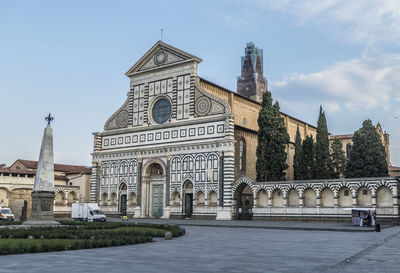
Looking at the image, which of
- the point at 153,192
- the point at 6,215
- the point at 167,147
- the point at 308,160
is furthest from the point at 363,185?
the point at 6,215

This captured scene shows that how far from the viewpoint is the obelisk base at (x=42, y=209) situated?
2472 cm

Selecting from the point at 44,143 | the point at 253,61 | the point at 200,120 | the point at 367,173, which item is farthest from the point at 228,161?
the point at 253,61

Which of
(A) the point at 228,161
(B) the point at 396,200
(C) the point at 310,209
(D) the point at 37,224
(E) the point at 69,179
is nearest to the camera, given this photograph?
(D) the point at 37,224

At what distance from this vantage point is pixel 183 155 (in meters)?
45.1

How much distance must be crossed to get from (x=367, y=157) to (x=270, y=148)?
410 inches

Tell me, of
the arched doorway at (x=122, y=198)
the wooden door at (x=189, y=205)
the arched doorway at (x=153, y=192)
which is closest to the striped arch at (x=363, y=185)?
the wooden door at (x=189, y=205)

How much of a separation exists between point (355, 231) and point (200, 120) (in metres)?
21.7

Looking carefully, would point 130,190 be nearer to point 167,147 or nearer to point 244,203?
point 167,147

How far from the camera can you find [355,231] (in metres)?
26.1

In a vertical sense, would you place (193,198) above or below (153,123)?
below

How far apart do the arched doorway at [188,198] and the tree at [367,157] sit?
53.2 ft

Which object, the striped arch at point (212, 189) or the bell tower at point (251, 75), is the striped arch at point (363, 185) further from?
the bell tower at point (251, 75)

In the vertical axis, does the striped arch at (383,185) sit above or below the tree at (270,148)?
below

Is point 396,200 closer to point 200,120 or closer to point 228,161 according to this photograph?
point 228,161
